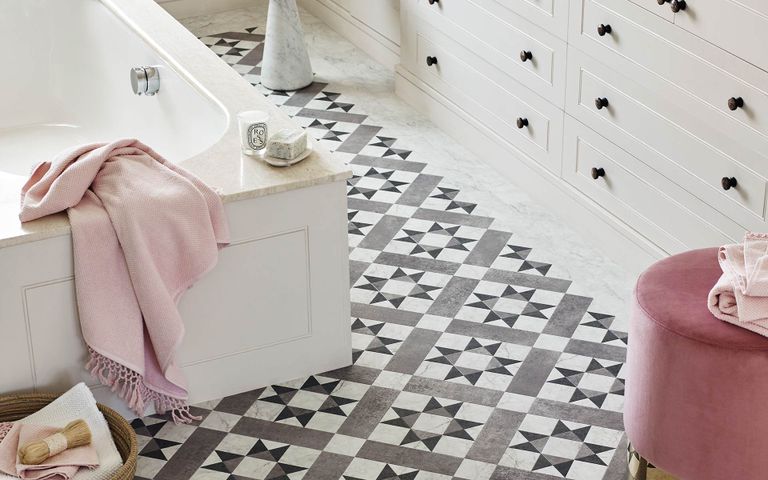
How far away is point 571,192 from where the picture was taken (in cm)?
388

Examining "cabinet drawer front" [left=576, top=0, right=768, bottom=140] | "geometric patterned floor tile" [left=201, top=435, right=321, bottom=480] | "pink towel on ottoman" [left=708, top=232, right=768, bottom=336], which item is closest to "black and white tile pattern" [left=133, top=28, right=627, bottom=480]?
"geometric patterned floor tile" [left=201, top=435, right=321, bottom=480]

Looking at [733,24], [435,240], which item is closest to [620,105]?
[733,24]

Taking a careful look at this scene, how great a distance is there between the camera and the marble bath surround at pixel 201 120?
294cm

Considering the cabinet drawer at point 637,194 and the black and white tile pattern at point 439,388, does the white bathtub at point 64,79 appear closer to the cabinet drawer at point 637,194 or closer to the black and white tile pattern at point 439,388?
the black and white tile pattern at point 439,388

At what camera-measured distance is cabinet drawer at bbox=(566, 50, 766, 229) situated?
10.3ft

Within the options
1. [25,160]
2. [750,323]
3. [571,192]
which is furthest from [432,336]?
[25,160]

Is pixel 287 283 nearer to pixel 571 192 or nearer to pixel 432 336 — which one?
pixel 432 336

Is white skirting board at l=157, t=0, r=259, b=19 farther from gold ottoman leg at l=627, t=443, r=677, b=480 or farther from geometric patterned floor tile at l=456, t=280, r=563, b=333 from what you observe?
gold ottoman leg at l=627, t=443, r=677, b=480

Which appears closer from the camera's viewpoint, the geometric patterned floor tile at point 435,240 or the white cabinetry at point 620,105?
the white cabinetry at point 620,105

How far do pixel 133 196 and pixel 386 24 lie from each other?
2.37 m

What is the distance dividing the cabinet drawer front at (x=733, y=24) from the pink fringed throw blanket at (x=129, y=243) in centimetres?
130

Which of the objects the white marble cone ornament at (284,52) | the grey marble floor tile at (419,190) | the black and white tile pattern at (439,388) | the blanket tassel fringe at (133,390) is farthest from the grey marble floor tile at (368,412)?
the white marble cone ornament at (284,52)

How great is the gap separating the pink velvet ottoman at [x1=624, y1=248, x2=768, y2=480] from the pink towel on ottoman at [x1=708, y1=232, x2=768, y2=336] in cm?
2

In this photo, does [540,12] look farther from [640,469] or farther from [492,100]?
[640,469]
